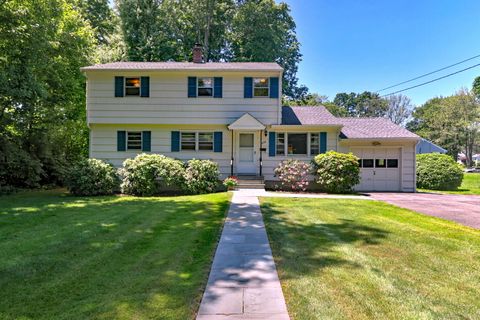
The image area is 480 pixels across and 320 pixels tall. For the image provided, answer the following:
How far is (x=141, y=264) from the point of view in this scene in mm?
4309

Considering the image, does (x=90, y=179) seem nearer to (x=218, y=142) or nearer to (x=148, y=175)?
(x=148, y=175)

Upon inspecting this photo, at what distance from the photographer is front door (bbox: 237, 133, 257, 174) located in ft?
51.1

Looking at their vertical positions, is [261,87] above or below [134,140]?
above

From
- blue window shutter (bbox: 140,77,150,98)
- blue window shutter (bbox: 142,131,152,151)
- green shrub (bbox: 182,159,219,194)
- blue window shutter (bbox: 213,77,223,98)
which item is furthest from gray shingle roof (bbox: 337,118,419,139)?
blue window shutter (bbox: 140,77,150,98)

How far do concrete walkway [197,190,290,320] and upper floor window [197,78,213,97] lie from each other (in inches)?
416

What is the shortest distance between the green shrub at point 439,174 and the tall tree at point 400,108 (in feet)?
143

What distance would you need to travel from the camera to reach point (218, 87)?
609 inches

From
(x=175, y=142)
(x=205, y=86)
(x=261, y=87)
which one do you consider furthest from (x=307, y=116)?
(x=175, y=142)

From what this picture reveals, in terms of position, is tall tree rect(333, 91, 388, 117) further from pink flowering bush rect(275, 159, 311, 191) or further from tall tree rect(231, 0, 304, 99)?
pink flowering bush rect(275, 159, 311, 191)

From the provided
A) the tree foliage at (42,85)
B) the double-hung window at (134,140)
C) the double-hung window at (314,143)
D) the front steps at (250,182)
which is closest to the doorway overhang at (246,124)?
the front steps at (250,182)

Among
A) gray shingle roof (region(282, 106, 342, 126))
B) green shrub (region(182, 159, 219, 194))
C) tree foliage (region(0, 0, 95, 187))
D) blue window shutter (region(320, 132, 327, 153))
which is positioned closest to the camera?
tree foliage (region(0, 0, 95, 187))

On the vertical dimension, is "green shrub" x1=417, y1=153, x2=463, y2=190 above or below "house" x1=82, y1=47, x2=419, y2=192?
below

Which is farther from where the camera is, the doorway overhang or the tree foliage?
the doorway overhang

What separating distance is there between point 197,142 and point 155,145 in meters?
2.20
